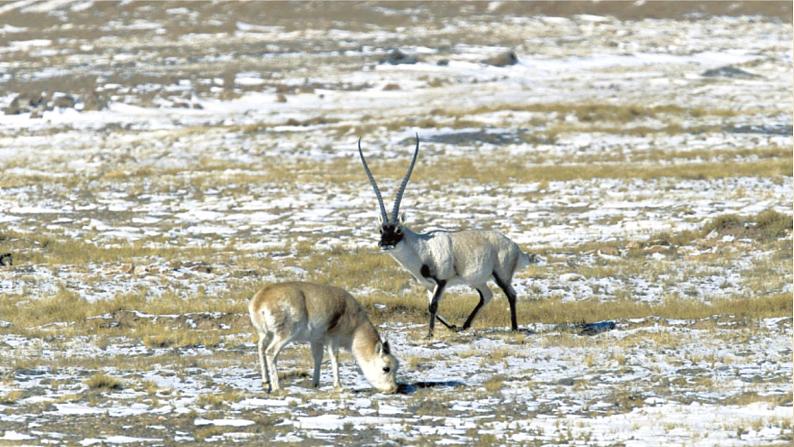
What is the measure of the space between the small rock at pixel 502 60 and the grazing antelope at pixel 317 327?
2251 inches

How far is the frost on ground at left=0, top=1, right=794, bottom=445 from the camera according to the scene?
1162 centimetres

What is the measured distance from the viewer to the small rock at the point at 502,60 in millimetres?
68312

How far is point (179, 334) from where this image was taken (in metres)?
16.1

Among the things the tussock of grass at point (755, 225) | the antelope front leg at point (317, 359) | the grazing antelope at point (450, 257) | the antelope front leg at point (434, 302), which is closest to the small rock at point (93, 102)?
the tussock of grass at point (755, 225)

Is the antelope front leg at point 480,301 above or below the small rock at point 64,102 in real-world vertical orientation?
above

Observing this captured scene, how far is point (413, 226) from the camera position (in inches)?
1085

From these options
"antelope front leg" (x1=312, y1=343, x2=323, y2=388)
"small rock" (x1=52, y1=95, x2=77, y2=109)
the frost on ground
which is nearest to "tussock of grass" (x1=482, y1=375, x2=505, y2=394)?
the frost on ground

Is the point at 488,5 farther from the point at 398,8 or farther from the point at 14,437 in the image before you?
the point at 14,437

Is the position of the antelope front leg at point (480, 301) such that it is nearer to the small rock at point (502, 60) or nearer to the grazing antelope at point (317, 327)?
the grazing antelope at point (317, 327)

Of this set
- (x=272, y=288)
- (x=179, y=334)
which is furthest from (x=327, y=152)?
(x=272, y=288)

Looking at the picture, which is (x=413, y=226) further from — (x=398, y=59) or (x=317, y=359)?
(x=398, y=59)

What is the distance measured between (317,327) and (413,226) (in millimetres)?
15730

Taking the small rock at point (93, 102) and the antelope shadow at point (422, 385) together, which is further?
the small rock at point (93, 102)

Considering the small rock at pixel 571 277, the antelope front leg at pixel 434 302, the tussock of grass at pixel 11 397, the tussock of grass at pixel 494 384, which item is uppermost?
the tussock of grass at pixel 11 397
